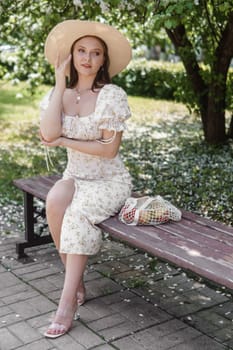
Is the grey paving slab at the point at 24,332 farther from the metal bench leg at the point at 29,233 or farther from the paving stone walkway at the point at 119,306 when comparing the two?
the metal bench leg at the point at 29,233

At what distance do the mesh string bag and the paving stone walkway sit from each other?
580 millimetres

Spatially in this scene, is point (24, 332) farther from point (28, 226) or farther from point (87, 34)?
point (87, 34)

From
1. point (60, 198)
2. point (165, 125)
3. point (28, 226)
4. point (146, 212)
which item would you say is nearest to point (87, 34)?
point (60, 198)

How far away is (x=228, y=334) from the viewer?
3.29 metres

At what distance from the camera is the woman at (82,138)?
10.8ft

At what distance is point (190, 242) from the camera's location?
10.1 ft

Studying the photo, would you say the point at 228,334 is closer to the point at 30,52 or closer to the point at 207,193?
the point at 207,193

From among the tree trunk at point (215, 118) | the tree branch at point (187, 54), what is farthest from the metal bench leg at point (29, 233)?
the tree trunk at point (215, 118)

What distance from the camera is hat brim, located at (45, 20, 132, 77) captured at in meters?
3.46

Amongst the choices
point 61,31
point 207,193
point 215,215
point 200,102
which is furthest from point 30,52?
point 61,31

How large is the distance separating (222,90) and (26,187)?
424cm

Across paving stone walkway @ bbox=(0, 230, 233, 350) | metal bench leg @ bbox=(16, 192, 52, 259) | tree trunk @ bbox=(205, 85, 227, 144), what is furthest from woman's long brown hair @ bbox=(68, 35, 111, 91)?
tree trunk @ bbox=(205, 85, 227, 144)

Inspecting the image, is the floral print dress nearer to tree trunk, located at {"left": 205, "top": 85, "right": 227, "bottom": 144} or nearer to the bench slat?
the bench slat

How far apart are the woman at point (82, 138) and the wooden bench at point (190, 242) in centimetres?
17
